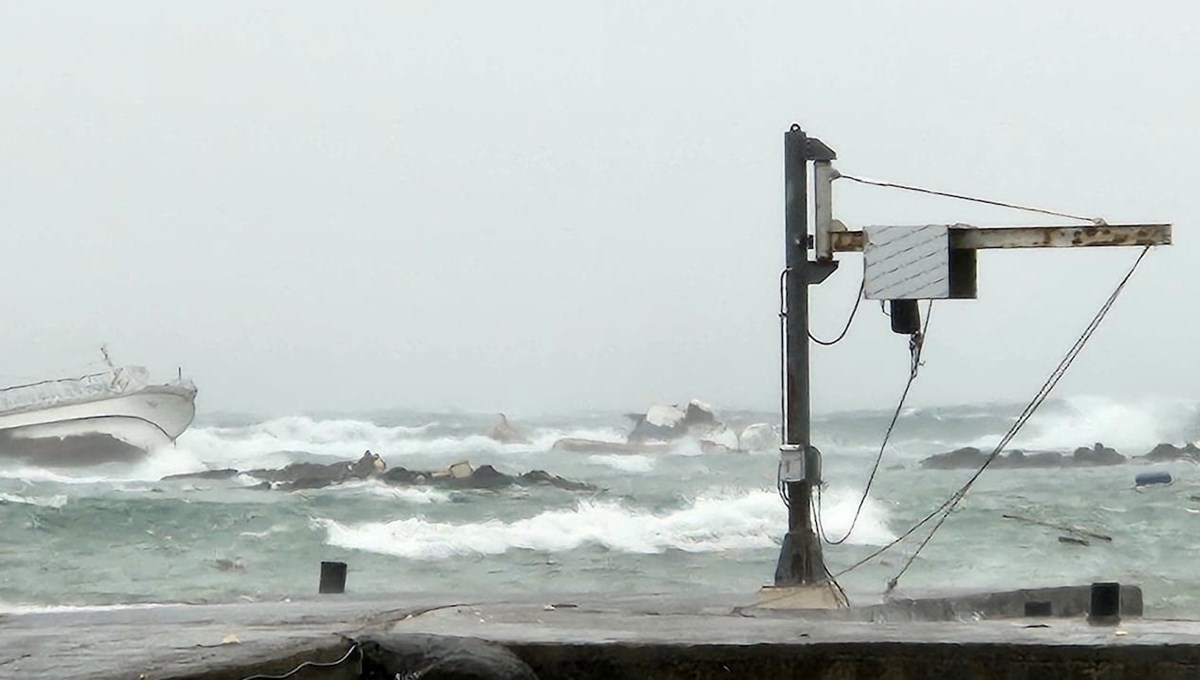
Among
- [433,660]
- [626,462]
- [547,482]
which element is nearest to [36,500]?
[547,482]

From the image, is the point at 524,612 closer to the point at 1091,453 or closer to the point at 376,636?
the point at 376,636

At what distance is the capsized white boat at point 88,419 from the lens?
51.7 metres

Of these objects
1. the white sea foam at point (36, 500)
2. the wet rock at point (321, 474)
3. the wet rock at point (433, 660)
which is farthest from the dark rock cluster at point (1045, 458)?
the wet rock at point (433, 660)

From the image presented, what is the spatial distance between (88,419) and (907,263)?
46.5 m

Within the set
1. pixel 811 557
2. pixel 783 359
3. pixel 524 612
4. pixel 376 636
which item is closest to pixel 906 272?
pixel 783 359

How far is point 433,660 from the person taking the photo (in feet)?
17.6

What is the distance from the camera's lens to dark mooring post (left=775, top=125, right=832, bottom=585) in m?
10.6

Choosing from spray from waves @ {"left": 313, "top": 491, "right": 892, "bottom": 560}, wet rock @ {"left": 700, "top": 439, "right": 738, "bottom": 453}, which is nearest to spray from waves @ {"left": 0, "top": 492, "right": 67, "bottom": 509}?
spray from waves @ {"left": 313, "top": 491, "right": 892, "bottom": 560}

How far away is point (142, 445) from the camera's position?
2077 inches

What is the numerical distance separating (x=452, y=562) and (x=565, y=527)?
5881 mm

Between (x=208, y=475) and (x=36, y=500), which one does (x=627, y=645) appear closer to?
(x=36, y=500)

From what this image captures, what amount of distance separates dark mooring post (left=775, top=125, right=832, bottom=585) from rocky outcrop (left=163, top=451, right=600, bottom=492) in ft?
119

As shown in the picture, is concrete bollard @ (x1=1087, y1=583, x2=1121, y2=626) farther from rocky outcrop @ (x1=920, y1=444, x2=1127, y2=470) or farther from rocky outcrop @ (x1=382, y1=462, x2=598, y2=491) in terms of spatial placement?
rocky outcrop @ (x1=920, y1=444, x2=1127, y2=470)

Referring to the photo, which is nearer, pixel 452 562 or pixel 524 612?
pixel 524 612
